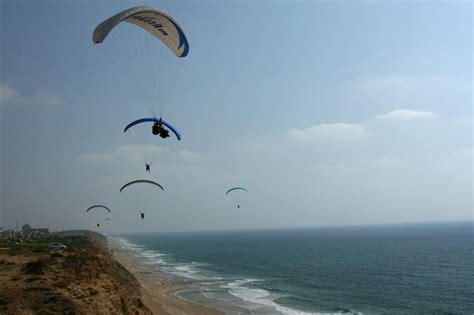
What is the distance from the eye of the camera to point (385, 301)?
137ft

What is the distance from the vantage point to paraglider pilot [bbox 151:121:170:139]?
1911 centimetres

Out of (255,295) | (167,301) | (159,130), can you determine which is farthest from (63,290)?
(255,295)

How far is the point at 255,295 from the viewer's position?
147ft

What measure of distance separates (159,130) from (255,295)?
104 feet

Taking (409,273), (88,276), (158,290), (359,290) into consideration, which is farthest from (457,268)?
(88,276)

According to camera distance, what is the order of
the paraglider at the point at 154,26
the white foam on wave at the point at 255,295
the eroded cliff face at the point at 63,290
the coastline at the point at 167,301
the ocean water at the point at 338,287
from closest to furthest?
the paraglider at the point at 154,26 < the eroded cliff face at the point at 63,290 < the coastline at the point at 167,301 < the white foam on wave at the point at 255,295 < the ocean water at the point at 338,287

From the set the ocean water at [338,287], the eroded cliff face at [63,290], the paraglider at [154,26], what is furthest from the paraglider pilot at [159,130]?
the ocean water at [338,287]

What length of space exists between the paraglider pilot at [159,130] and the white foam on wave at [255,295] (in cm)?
2458

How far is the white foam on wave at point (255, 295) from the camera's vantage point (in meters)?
37.7

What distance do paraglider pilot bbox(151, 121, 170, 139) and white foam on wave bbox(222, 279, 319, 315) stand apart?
2458 centimetres

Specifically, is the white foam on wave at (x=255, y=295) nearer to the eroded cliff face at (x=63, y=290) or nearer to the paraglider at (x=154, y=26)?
the eroded cliff face at (x=63, y=290)

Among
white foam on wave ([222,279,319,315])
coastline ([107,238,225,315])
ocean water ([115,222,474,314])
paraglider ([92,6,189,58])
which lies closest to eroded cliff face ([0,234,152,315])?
coastline ([107,238,225,315])

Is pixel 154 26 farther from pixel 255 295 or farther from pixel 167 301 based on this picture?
pixel 255 295

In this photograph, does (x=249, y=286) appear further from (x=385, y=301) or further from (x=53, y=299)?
(x=53, y=299)
